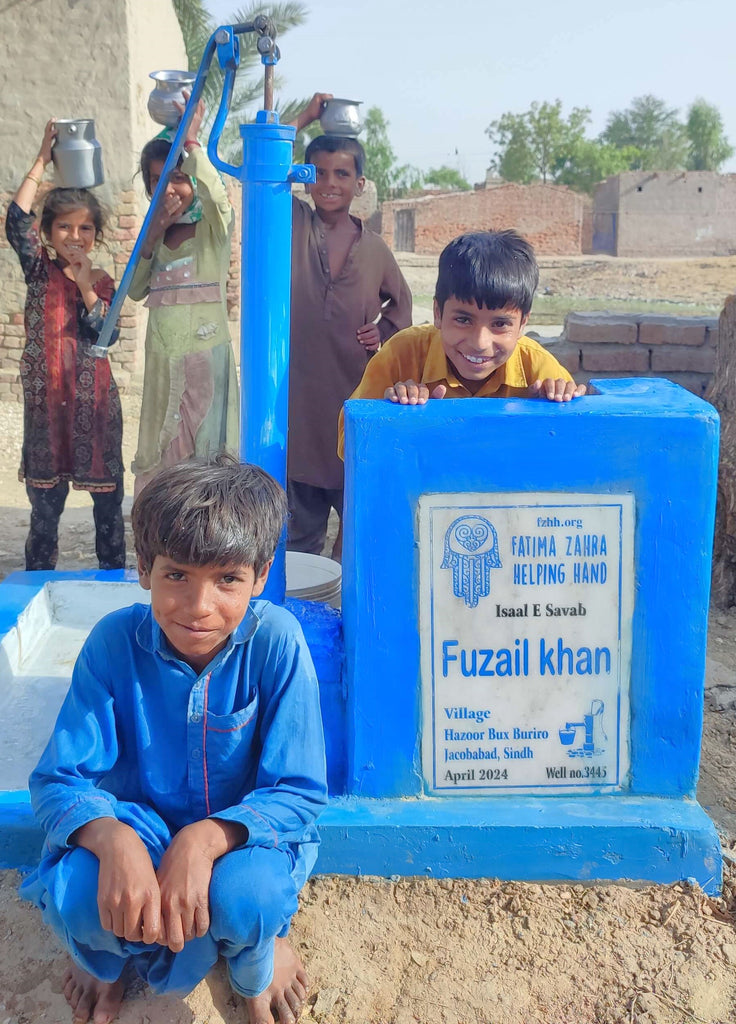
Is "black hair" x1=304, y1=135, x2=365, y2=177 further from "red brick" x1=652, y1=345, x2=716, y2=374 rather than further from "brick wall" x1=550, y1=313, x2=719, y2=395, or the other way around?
"red brick" x1=652, y1=345, x2=716, y2=374

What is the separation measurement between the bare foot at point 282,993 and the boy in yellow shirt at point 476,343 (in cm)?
109

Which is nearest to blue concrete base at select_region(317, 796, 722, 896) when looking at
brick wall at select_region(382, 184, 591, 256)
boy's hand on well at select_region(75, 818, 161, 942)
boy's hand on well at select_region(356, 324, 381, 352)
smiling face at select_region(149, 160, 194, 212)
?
boy's hand on well at select_region(75, 818, 161, 942)

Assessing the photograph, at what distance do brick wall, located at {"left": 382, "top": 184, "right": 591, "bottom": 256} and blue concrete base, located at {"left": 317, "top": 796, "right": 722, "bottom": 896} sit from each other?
2571 centimetres

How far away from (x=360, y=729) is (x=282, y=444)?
0.69 m

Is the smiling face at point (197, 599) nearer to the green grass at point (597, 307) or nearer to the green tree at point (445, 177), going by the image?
the green grass at point (597, 307)

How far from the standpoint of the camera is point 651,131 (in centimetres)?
5425

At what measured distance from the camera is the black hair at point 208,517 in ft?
5.48

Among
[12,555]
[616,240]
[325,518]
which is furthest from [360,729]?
[616,240]

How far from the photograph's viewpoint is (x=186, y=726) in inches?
71.0

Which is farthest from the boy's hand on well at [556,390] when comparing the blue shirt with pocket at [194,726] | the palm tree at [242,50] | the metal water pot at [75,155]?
the palm tree at [242,50]

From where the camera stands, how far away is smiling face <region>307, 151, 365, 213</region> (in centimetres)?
350

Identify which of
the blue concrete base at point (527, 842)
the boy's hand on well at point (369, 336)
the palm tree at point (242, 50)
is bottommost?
the blue concrete base at point (527, 842)

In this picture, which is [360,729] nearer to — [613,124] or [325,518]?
[325,518]

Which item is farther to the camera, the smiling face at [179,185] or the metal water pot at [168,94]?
the smiling face at [179,185]
